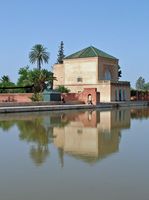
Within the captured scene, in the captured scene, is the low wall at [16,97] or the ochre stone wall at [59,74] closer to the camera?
the low wall at [16,97]

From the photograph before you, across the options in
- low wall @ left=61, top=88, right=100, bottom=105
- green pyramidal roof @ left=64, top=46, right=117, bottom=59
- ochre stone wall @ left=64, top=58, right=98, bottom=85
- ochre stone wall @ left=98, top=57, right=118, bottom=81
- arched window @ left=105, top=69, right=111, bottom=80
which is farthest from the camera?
arched window @ left=105, top=69, right=111, bottom=80

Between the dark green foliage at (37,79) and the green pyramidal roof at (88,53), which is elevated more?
the green pyramidal roof at (88,53)

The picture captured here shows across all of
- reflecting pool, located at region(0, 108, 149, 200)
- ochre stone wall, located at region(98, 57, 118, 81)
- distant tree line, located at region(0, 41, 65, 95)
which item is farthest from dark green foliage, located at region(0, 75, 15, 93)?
reflecting pool, located at region(0, 108, 149, 200)

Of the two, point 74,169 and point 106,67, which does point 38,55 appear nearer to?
point 106,67

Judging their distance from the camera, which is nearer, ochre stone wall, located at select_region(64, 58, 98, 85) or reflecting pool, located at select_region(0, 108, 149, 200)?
reflecting pool, located at select_region(0, 108, 149, 200)

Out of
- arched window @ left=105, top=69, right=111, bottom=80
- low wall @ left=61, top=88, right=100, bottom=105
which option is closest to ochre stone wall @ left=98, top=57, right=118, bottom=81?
arched window @ left=105, top=69, right=111, bottom=80

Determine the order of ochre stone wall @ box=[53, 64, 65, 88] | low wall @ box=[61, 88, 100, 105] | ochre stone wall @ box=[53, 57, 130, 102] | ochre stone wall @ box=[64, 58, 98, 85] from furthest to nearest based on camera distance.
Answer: ochre stone wall @ box=[53, 64, 65, 88], ochre stone wall @ box=[64, 58, 98, 85], ochre stone wall @ box=[53, 57, 130, 102], low wall @ box=[61, 88, 100, 105]

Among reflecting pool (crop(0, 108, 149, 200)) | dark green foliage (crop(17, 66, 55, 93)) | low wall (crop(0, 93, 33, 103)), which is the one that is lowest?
reflecting pool (crop(0, 108, 149, 200))

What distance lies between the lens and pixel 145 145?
421 inches

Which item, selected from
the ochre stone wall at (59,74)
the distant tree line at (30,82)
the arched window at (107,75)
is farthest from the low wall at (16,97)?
the arched window at (107,75)

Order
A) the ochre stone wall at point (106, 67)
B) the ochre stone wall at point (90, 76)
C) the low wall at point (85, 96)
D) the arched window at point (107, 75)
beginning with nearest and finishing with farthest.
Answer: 1. the low wall at point (85, 96)
2. the ochre stone wall at point (90, 76)
3. the ochre stone wall at point (106, 67)
4. the arched window at point (107, 75)

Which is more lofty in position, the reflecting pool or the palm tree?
the palm tree

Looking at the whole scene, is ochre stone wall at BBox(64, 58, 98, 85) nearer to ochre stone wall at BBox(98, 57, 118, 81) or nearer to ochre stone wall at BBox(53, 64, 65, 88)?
ochre stone wall at BBox(98, 57, 118, 81)

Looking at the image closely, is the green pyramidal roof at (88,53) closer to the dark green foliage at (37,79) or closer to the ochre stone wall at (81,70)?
the ochre stone wall at (81,70)
